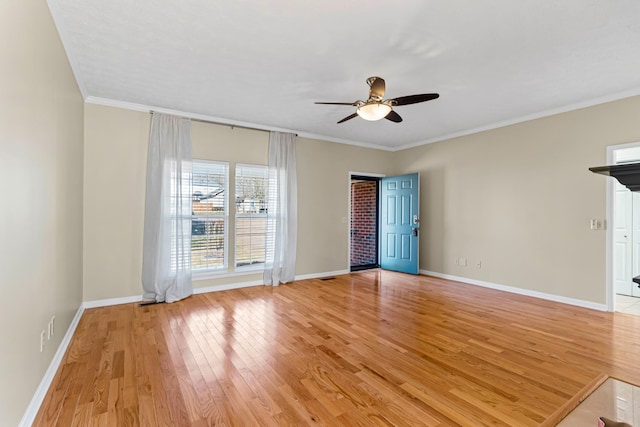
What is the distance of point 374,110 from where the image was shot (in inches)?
120

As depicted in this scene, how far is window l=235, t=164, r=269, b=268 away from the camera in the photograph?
16.6ft

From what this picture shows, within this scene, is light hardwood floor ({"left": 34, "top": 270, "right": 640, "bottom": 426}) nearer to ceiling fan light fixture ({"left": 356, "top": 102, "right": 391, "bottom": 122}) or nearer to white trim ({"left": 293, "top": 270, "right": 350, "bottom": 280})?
white trim ({"left": 293, "top": 270, "right": 350, "bottom": 280})

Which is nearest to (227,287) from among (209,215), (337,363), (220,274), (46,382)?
(220,274)

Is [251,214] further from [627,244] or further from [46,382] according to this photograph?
[627,244]

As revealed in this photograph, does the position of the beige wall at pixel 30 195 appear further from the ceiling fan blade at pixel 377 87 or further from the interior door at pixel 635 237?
the interior door at pixel 635 237

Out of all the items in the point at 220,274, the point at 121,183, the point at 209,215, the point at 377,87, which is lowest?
the point at 220,274

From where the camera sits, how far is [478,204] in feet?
17.5

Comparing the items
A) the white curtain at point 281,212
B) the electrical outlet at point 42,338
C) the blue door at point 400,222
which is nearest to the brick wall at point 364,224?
the blue door at point 400,222

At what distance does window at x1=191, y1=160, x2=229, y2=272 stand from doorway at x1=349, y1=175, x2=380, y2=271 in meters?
2.89

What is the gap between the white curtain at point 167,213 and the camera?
167 inches

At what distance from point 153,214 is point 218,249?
44.1 inches

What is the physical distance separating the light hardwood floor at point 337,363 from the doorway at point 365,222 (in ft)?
9.38

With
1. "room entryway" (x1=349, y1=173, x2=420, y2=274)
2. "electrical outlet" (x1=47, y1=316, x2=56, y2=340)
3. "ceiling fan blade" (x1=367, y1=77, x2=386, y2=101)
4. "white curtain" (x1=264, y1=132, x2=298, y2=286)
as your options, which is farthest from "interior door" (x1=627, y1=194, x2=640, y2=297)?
"electrical outlet" (x1=47, y1=316, x2=56, y2=340)

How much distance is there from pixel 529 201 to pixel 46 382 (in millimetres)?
5985
